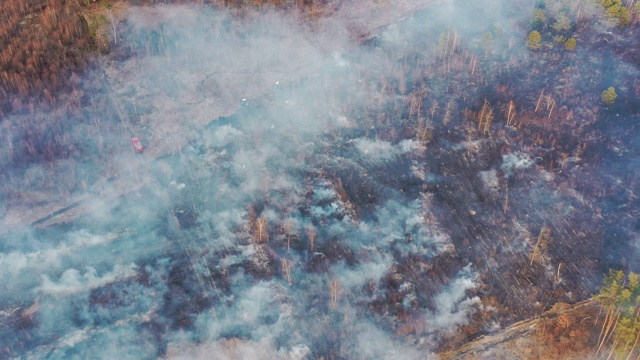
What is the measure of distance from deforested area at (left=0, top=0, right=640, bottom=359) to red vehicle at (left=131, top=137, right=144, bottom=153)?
283 mm

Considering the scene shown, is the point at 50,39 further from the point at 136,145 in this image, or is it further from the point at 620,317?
the point at 620,317

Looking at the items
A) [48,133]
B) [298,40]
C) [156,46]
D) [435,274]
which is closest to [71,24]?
[156,46]

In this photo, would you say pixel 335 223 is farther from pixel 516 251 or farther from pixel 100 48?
pixel 100 48

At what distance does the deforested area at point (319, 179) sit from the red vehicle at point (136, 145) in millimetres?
283

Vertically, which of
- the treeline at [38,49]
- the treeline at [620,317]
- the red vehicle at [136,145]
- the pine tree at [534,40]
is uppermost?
the pine tree at [534,40]

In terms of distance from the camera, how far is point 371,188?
19359 millimetres

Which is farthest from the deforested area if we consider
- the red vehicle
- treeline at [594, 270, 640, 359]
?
the red vehicle

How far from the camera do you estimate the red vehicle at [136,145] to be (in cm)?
1994

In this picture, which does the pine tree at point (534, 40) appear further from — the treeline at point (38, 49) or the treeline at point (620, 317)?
the treeline at point (38, 49)

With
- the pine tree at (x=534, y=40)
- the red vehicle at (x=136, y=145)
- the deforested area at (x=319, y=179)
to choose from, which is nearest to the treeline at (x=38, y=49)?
the deforested area at (x=319, y=179)

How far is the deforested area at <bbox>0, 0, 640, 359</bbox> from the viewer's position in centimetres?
1572

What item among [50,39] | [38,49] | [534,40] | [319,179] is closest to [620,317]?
[319,179]

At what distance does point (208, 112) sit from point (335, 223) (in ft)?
22.2

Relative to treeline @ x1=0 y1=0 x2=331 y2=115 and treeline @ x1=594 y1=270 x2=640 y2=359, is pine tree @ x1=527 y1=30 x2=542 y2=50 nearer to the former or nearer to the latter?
treeline @ x1=0 y1=0 x2=331 y2=115
